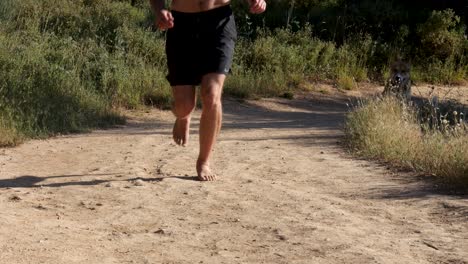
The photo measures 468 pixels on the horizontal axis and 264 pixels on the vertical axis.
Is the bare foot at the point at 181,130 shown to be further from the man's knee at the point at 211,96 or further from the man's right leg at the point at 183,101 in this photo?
the man's knee at the point at 211,96

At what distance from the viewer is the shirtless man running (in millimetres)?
6457

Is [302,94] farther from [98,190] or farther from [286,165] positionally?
[98,190]

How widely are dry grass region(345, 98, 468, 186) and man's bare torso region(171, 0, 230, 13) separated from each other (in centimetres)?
208

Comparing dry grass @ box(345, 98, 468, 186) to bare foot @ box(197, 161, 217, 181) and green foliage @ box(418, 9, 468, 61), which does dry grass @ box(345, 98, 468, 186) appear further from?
green foliage @ box(418, 9, 468, 61)

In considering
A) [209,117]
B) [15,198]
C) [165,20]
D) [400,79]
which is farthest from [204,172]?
[400,79]

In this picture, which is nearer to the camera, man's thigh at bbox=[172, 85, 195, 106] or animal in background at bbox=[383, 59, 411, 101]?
man's thigh at bbox=[172, 85, 195, 106]

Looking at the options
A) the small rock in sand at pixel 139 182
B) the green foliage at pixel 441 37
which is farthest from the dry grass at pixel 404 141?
the green foliage at pixel 441 37

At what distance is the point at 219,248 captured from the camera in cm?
489

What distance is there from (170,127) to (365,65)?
7160 millimetres

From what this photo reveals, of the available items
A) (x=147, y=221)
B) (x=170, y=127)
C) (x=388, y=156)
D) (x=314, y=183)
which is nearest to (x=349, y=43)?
(x=170, y=127)

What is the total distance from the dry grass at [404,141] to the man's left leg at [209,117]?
5.63 feet

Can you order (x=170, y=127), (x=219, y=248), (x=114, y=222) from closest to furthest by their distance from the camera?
(x=219, y=248) → (x=114, y=222) → (x=170, y=127)

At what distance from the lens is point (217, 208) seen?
19.1 ft

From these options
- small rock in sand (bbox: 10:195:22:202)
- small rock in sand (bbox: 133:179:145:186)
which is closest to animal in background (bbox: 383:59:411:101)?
small rock in sand (bbox: 133:179:145:186)
